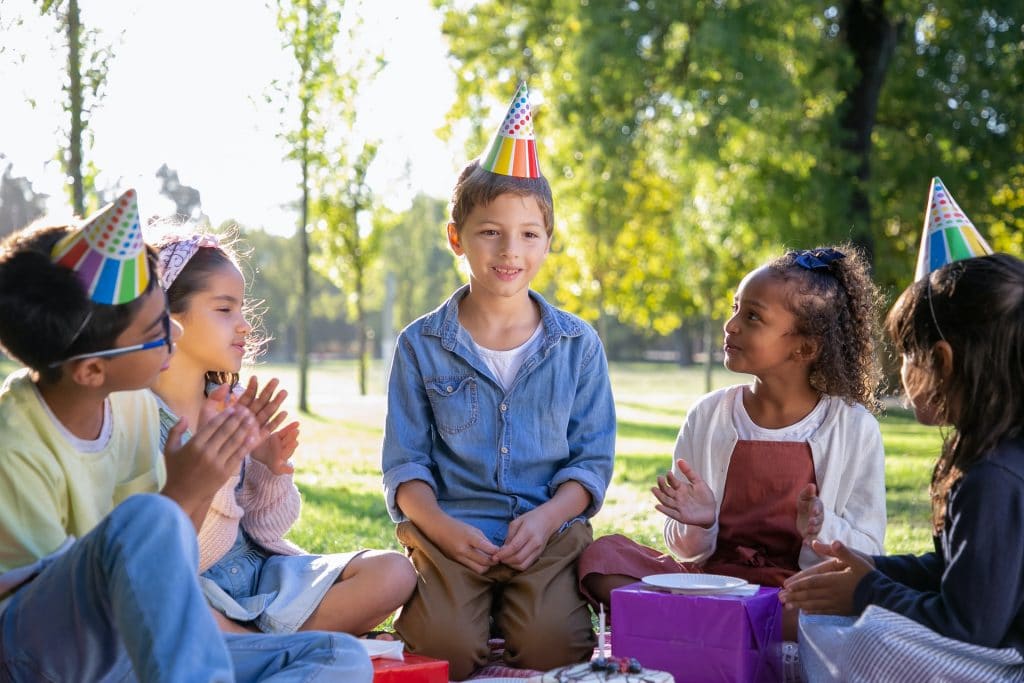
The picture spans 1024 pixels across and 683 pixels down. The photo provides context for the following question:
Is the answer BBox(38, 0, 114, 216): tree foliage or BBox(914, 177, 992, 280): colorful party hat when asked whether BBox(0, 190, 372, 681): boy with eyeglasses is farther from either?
BBox(38, 0, 114, 216): tree foliage

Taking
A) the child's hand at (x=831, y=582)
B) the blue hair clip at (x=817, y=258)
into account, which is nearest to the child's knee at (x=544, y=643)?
the child's hand at (x=831, y=582)

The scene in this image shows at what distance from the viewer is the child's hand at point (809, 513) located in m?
3.37

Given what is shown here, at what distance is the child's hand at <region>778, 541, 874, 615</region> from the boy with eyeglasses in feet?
3.57

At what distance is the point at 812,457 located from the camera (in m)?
3.68

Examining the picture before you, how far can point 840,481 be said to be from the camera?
145 inches

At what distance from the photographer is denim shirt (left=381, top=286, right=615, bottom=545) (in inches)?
145

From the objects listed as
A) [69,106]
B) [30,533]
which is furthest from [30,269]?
[69,106]

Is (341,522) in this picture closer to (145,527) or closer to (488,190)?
(488,190)

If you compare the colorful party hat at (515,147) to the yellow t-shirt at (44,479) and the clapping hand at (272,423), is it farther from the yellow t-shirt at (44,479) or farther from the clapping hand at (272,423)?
the yellow t-shirt at (44,479)

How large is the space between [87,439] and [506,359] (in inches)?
60.6

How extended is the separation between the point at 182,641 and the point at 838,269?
8.53 ft

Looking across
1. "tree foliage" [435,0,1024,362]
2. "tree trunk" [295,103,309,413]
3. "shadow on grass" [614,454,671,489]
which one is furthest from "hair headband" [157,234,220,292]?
"tree trunk" [295,103,309,413]

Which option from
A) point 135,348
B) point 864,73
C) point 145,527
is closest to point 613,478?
point 135,348

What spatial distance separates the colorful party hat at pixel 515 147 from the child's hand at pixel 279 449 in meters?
1.13
